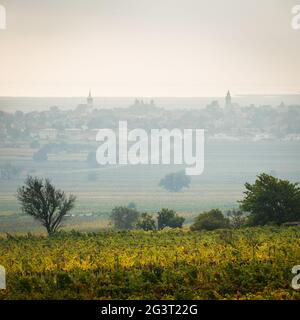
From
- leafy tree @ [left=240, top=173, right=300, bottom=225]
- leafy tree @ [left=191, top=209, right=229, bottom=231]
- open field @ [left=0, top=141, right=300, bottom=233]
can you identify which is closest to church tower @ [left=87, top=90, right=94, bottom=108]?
open field @ [left=0, top=141, right=300, bottom=233]

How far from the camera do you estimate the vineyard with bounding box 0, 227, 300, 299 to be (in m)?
15.5

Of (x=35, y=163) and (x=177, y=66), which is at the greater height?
(x=177, y=66)

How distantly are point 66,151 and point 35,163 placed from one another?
17.3 feet

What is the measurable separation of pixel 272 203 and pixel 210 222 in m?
3.17

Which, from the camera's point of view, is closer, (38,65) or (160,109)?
(38,65)

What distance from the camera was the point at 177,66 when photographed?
57.7 m

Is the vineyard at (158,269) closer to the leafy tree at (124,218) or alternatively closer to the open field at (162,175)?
the leafy tree at (124,218)

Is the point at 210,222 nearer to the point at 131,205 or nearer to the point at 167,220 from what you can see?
the point at 167,220

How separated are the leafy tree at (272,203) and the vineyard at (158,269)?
581 cm

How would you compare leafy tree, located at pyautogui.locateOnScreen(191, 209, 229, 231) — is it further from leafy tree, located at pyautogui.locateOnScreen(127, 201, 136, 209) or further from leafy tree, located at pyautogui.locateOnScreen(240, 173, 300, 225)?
leafy tree, located at pyautogui.locateOnScreen(127, 201, 136, 209)

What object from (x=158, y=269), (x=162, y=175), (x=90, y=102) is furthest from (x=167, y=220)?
(x=162, y=175)

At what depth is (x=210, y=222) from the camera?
30.9m

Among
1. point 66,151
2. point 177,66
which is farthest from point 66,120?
point 177,66

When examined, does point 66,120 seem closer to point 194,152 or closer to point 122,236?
point 194,152
